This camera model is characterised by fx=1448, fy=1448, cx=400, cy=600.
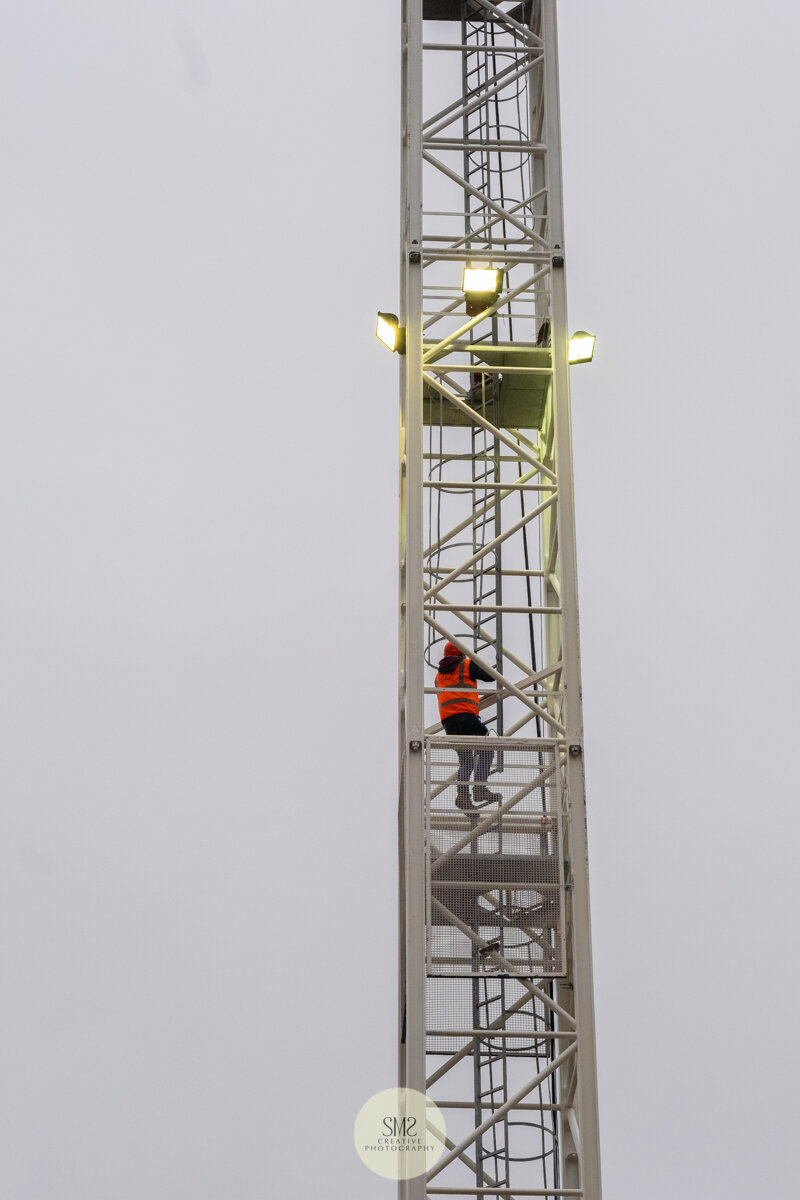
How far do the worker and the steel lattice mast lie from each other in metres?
0.11

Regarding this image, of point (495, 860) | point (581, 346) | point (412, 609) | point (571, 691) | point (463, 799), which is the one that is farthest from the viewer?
point (581, 346)

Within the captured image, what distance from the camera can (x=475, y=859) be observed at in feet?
40.6

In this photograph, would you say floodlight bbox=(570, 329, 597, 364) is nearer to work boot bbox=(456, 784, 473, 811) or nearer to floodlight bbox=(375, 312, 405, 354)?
floodlight bbox=(375, 312, 405, 354)

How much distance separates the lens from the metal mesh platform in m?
12.3

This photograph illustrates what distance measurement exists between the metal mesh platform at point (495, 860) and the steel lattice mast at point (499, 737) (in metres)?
0.02

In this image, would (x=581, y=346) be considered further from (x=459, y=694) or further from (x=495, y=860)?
(x=495, y=860)

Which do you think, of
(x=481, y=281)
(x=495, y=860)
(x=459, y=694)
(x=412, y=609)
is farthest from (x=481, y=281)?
(x=495, y=860)

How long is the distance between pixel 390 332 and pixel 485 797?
466cm

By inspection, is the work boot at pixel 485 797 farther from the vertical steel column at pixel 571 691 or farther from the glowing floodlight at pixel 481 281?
the glowing floodlight at pixel 481 281

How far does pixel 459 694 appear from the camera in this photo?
42.5ft

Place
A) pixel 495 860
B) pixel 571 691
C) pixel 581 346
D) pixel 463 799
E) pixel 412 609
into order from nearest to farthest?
1. pixel 495 860
2. pixel 463 799
3. pixel 571 691
4. pixel 412 609
5. pixel 581 346

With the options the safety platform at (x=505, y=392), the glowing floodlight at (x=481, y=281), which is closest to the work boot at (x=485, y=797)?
the safety platform at (x=505, y=392)

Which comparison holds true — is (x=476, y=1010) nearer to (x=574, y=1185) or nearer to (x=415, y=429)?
(x=574, y=1185)

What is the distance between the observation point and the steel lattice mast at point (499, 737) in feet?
40.0
